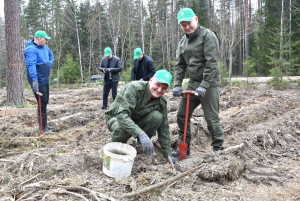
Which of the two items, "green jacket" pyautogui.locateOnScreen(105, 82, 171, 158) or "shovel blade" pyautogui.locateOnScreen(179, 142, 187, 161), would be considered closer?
"green jacket" pyautogui.locateOnScreen(105, 82, 171, 158)

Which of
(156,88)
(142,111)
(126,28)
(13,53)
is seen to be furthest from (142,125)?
(126,28)

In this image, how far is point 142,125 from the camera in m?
3.22

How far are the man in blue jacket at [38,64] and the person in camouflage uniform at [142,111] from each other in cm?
197

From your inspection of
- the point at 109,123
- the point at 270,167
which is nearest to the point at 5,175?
the point at 109,123

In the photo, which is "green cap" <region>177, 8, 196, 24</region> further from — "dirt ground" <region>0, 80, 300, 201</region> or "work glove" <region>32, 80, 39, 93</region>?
"work glove" <region>32, 80, 39, 93</region>

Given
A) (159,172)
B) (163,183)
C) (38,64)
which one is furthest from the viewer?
(38,64)

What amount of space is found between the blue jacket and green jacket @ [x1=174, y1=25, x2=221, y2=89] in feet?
8.81

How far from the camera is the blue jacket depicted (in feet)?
14.6

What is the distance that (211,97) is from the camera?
10.8 feet

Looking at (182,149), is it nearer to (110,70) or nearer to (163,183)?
(163,183)

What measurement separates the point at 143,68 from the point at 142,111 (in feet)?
9.54

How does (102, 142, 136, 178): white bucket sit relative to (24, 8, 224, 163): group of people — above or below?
below

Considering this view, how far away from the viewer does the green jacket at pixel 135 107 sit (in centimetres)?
276

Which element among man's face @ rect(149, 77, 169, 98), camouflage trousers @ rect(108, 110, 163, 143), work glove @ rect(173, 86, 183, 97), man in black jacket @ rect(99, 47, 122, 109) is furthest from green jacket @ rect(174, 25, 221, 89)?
man in black jacket @ rect(99, 47, 122, 109)
